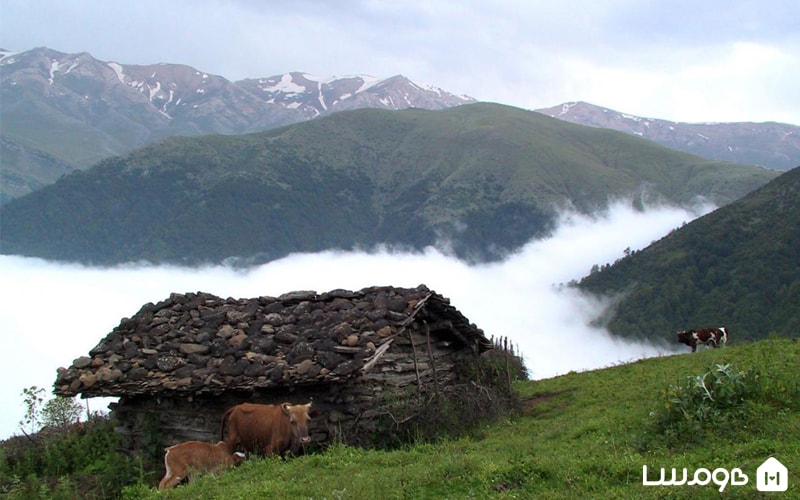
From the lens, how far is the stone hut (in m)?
14.2

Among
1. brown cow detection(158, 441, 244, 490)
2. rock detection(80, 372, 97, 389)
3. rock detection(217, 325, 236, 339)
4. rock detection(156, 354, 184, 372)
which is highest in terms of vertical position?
rock detection(217, 325, 236, 339)

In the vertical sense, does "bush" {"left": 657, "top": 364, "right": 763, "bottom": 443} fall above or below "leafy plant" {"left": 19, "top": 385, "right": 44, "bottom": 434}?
above

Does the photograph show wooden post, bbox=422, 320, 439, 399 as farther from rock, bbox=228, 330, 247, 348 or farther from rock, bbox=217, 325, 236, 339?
rock, bbox=217, 325, 236, 339

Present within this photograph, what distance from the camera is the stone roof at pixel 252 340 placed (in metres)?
14.3

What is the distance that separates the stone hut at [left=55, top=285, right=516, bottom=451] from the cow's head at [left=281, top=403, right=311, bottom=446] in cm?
96

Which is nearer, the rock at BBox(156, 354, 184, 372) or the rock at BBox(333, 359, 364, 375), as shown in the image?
the rock at BBox(333, 359, 364, 375)

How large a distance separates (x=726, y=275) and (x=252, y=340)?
87.3 metres

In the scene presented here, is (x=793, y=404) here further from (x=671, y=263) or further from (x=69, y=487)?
(x=671, y=263)

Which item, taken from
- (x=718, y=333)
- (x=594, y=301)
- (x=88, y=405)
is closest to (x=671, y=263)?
(x=594, y=301)

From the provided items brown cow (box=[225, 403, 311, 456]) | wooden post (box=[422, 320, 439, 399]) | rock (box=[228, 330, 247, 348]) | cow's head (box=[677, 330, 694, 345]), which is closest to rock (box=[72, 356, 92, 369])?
rock (box=[228, 330, 247, 348])

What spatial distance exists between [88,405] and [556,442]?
49.7 feet

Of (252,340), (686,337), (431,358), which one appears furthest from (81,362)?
(686,337)

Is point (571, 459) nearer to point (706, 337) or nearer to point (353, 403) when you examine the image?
point (353, 403)

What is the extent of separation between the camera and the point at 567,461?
9.09m
